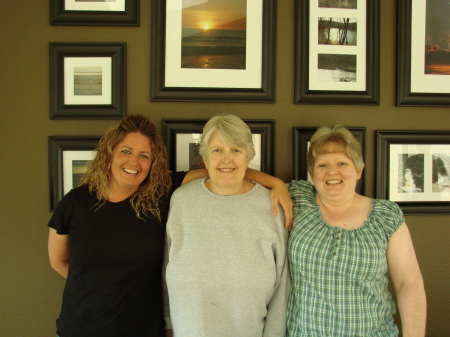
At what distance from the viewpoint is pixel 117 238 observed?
1.32 meters

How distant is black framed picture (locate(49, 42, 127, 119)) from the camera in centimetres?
167

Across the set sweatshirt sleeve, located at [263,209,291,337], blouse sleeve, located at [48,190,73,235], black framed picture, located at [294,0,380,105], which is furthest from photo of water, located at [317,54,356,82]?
blouse sleeve, located at [48,190,73,235]

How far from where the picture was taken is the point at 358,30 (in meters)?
1.75

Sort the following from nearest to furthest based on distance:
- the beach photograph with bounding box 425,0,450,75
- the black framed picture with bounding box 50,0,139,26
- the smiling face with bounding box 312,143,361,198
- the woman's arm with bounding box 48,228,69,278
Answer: the smiling face with bounding box 312,143,361,198 → the woman's arm with bounding box 48,228,69,278 → the black framed picture with bounding box 50,0,139,26 → the beach photograph with bounding box 425,0,450,75

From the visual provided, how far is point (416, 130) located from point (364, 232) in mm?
875

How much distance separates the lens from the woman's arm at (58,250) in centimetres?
146

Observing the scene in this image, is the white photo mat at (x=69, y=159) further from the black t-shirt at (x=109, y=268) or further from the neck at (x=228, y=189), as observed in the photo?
the neck at (x=228, y=189)

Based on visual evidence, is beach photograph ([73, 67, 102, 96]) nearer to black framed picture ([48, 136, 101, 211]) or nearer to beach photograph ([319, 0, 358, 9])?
black framed picture ([48, 136, 101, 211])

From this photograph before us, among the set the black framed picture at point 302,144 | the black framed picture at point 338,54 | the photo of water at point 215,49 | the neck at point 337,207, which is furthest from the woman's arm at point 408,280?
the photo of water at point 215,49

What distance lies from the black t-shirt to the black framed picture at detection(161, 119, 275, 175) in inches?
17.2

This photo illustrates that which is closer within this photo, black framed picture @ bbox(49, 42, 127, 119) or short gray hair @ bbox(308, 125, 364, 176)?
short gray hair @ bbox(308, 125, 364, 176)

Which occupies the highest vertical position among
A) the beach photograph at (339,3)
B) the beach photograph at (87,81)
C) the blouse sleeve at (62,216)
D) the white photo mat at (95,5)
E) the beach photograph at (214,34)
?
the beach photograph at (339,3)

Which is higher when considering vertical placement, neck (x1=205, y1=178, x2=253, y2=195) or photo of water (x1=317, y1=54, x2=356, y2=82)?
photo of water (x1=317, y1=54, x2=356, y2=82)

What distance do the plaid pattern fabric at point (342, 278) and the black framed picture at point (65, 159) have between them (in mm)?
1196
